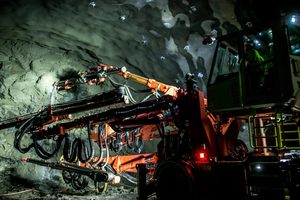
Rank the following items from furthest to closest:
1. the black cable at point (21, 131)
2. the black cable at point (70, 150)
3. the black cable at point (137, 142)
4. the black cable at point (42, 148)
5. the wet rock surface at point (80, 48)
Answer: the wet rock surface at point (80, 48), the black cable at point (137, 142), the black cable at point (42, 148), the black cable at point (70, 150), the black cable at point (21, 131)

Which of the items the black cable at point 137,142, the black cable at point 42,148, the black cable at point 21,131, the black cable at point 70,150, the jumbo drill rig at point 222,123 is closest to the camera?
the jumbo drill rig at point 222,123

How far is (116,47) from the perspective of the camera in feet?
37.6

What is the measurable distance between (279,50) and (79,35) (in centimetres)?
754

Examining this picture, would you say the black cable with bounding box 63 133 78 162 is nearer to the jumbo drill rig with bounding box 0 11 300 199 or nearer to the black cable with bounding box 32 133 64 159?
the jumbo drill rig with bounding box 0 11 300 199

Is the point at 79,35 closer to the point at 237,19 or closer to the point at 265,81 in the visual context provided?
the point at 237,19

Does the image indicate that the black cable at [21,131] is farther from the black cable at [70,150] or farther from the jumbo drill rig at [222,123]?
the black cable at [70,150]

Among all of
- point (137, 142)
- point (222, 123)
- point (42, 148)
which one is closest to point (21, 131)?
point (42, 148)

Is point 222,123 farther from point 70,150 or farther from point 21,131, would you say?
point 21,131

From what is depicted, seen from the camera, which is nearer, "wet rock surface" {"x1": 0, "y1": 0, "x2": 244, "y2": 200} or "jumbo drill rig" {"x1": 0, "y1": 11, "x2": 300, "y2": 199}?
"jumbo drill rig" {"x1": 0, "y1": 11, "x2": 300, "y2": 199}

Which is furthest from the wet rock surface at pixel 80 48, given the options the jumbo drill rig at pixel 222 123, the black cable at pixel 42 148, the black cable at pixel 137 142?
the jumbo drill rig at pixel 222 123

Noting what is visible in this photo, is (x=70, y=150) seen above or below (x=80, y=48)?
below

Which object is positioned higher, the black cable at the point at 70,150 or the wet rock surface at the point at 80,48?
the wet rock surface at the point at 80,48

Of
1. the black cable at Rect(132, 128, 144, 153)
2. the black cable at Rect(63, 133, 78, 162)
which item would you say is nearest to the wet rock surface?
the black cable at Rect(132, 128, 144, 153)

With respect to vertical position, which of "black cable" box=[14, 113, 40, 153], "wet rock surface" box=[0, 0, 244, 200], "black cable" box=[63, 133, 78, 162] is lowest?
"black cable" box=[63, 133, 78, 162]
